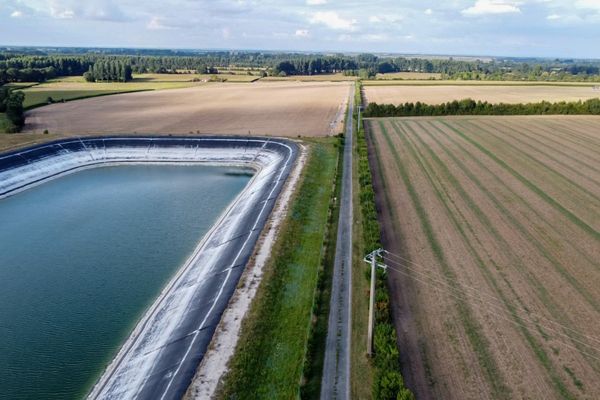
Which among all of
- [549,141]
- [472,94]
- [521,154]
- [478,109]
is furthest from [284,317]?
[472,94]

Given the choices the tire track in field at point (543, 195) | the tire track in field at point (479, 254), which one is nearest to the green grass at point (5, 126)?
the tire track in field at point (479, 254)

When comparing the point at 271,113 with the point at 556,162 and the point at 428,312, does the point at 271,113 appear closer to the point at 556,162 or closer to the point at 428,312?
the point at 556,162

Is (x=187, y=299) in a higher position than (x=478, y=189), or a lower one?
lower

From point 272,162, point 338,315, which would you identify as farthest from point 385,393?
point 272,162

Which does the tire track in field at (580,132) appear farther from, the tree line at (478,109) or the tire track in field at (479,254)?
the tire track in field at (479,254)

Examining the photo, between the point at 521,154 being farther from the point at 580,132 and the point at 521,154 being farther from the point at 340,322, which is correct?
the point at 340,322

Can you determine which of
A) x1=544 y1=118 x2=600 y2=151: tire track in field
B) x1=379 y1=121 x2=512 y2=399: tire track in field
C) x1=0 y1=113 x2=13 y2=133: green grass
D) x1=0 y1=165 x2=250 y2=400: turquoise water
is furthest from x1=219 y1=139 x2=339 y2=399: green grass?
x1=0 y1=113 x2=13 y2=133: green grass
